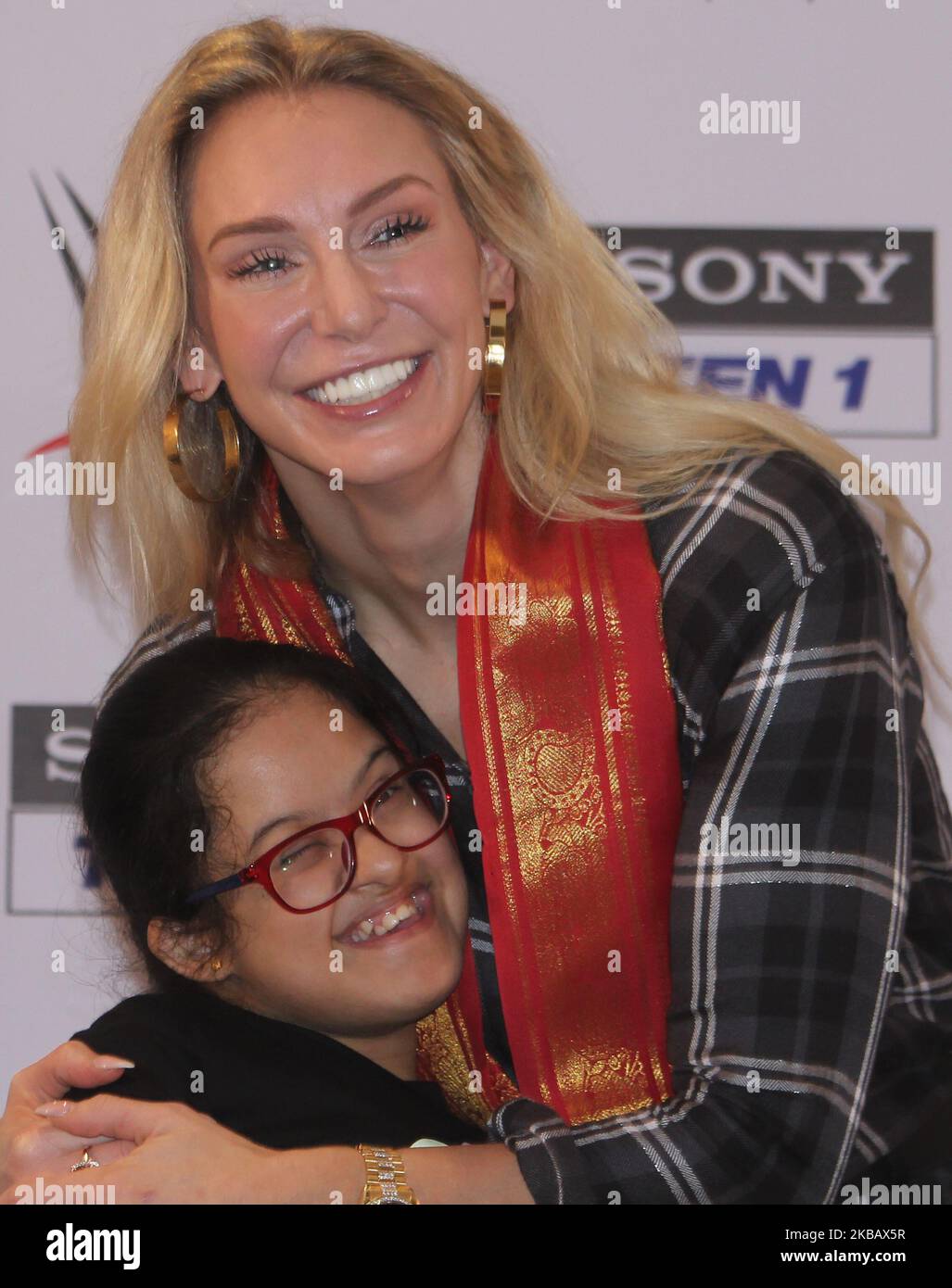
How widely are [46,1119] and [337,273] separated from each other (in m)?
0.73

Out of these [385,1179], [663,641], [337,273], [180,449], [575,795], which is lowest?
[385,1179]

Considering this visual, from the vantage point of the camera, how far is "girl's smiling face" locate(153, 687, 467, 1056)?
1360 mm

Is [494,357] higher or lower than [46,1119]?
higher

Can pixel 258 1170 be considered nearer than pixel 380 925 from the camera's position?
Yes

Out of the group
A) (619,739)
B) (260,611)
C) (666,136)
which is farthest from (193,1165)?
(666,136)

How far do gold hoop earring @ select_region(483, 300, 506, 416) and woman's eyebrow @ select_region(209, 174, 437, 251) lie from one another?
138mm

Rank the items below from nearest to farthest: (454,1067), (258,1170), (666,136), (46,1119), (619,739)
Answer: (258,1170)
(46,1119)
(619,739)
(454,1067)
(666,136)

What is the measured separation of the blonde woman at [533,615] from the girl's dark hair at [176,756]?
3.8 inches

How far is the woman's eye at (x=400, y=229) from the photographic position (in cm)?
141

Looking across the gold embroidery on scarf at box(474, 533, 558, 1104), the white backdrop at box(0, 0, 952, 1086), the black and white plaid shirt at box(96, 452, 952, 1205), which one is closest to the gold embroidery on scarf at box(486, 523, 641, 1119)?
the gold embroidery on scarf at box(474, 533, 558, 1104)

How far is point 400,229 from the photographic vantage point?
4.66 feet

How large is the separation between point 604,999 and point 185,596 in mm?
598

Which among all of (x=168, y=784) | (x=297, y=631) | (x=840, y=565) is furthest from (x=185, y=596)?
(x=840, y=565)

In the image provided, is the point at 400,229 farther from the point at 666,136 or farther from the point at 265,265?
the point at 666,136
